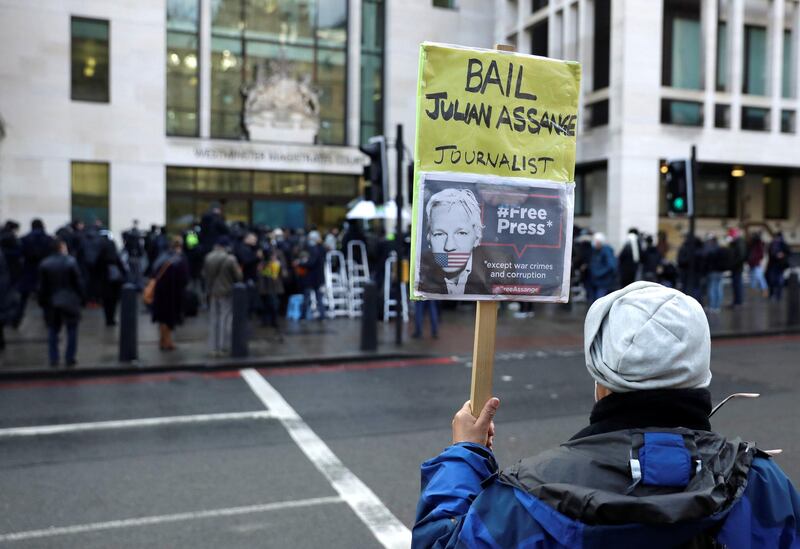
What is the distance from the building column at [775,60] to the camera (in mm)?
27625

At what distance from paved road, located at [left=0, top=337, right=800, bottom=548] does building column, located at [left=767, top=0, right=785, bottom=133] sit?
19352 mm

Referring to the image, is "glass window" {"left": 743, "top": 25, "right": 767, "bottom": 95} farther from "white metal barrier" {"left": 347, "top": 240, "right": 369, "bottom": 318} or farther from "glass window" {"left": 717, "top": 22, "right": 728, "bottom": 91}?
"white metal barrier" {"left": 347, "top": 240, "right": 369, "bottom": 318}

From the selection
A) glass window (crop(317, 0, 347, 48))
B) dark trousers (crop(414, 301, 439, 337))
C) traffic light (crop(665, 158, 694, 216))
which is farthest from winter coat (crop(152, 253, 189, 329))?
glass window (crop(317, 0, 347, 48))

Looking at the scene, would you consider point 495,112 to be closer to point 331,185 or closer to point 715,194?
point 331,185

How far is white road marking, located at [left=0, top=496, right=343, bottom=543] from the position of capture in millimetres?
4941

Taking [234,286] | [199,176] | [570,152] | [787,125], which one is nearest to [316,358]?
[234,286]

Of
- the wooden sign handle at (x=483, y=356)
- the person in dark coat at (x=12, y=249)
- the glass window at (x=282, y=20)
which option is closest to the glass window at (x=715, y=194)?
the glass window at (x=282, y=20)

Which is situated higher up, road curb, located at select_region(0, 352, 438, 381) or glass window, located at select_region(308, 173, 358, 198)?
glass window, located at select_region(308, 173, 358, 198)

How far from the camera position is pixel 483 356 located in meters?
2.38

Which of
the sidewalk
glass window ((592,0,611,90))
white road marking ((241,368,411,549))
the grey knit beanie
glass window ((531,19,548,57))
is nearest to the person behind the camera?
the grey knit beanie

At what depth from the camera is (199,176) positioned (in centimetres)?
2950

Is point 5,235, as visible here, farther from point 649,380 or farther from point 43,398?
point 649,380

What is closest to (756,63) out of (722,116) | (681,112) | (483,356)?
(722,116)

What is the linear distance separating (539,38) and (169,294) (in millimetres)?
23180
